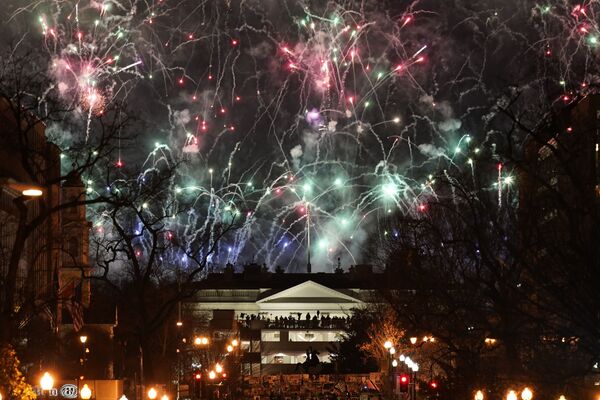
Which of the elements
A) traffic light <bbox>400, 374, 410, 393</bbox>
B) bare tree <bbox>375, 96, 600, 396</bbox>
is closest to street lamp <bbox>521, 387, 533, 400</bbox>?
bare tree <bbox>375, 96, 600, 396</bbox>

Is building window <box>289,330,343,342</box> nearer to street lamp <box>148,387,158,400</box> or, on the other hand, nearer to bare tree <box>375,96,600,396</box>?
bare tree <box>375,96,600,396</box>

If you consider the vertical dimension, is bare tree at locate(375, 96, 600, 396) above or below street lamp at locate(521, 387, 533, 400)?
above

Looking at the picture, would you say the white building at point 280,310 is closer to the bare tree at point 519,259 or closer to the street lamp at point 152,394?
the bare tree at point 519,259

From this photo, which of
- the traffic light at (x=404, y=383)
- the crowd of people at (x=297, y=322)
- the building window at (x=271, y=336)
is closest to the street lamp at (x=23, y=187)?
the traffic light at (x=404, y=383)

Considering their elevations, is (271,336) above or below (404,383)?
above

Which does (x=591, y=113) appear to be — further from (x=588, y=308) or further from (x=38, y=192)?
(x=38, y=192)

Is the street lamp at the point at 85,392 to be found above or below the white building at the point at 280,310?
below

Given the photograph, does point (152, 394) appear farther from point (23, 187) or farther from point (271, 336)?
point (271, 336)

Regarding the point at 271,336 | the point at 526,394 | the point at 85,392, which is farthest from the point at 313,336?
the point at 85,392

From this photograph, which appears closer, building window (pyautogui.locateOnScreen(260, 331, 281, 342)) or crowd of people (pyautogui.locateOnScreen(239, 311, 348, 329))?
crowd of people (pyautogui.locateOnScreen(239, 311, 348, 329))
